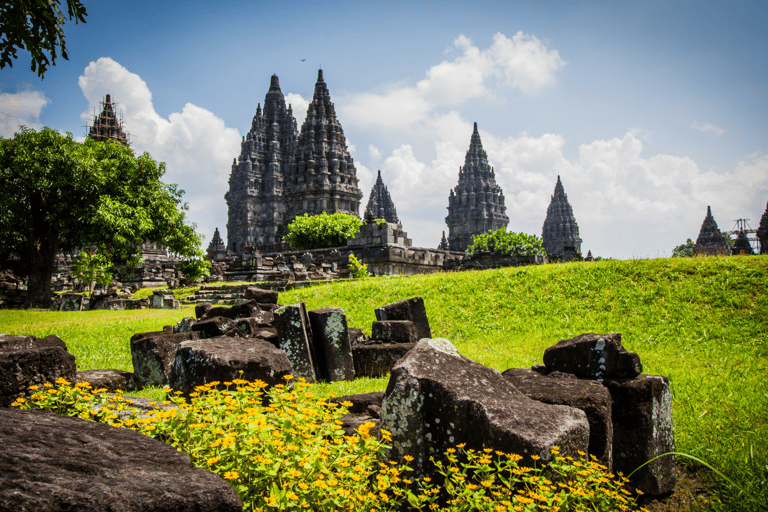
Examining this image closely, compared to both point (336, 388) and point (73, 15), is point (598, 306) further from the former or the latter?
point (73, 15)

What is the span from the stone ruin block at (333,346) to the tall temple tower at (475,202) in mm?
49775

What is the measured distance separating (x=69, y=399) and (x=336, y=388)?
9.12 feet

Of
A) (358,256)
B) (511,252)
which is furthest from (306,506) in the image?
(511,252)

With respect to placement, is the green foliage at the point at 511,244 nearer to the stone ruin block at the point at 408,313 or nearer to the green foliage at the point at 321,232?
the green foliage at the point at 321,232

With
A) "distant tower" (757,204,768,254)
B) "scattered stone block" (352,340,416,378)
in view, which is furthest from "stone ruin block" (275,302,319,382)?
"distant tower" (757,204,768,254)

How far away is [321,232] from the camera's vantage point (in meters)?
28.1

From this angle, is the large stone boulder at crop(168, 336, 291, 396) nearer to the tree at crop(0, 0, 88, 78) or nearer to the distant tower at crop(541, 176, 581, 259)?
the tree at crop(0, 0, 88, 78)

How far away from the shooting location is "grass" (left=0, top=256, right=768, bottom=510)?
4516 mm

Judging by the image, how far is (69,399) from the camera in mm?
3012

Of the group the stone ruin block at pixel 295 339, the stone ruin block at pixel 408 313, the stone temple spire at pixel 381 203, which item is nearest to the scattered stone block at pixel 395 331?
the stone ruin block at pixel 408 313

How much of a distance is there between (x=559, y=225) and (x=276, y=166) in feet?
126

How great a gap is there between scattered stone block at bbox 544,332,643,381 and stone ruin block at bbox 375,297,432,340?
12.3ft

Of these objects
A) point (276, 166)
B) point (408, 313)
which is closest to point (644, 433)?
point (408, 313)

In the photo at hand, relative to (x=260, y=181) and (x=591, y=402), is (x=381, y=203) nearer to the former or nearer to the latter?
(x=260, y=181)
